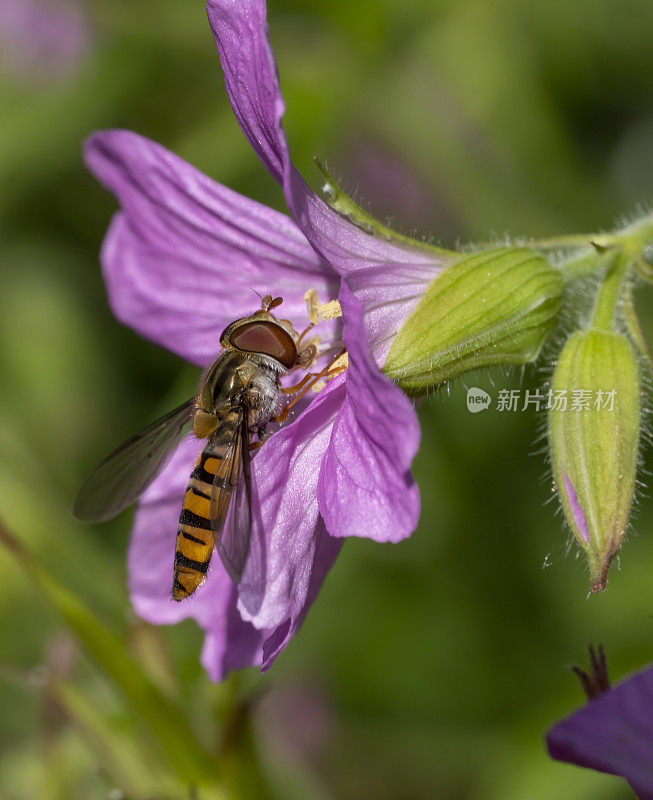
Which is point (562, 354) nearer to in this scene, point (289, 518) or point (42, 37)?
point (289, 518)

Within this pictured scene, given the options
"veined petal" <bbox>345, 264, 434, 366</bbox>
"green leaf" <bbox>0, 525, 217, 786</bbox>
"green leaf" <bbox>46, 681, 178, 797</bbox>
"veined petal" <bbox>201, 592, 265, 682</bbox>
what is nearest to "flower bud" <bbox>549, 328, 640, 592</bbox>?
"veined petal" <bbox>345, 264, 434, 366</bbox>

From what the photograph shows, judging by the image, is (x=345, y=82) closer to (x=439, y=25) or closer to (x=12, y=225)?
(x=439, y=25)

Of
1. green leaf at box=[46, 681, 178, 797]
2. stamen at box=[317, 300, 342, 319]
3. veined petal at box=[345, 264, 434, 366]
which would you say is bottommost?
green leaf at box=[46, 681, 178, 797]

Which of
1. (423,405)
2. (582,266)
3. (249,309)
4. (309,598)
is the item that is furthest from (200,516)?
(423,405)

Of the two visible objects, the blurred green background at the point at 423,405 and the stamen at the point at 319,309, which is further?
the blurred green background at the point at 423,405

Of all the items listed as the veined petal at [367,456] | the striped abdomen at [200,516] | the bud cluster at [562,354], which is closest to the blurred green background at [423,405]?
the bud cluster at [562,354]

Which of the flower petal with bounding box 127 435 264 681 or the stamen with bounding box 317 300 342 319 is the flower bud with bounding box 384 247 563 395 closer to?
the stamen with bounding box 317 300 342 319

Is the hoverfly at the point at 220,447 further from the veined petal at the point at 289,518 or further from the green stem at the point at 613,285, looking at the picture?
the green stem at the point at 613,285
